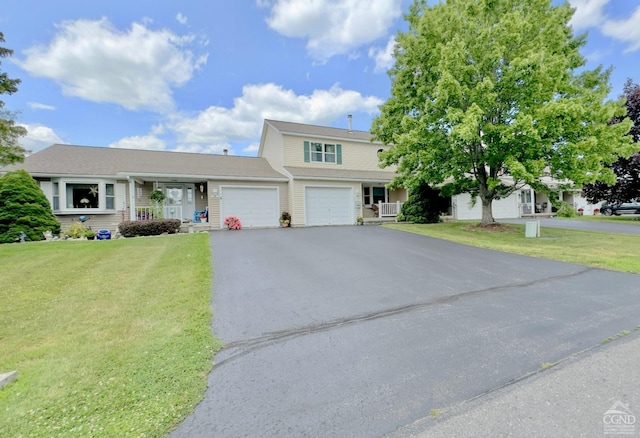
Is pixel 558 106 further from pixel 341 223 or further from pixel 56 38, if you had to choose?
pixel 56 38

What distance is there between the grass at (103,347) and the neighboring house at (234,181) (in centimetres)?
851

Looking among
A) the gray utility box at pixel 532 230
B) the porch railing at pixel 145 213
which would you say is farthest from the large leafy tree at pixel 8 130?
the gray utility box at pixel 532 230

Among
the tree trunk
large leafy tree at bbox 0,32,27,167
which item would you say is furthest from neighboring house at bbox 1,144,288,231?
the tree trunk

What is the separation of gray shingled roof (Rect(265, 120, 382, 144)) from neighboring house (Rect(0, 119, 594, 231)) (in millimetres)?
76

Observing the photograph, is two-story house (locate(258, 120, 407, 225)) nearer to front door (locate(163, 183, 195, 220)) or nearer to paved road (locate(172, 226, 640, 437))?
front door (locate(163, 183, 195, 220))

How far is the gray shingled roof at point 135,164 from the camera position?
14592 millimetres

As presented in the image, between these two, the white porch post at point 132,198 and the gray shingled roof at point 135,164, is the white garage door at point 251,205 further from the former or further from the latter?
the white porch post at point 132,198

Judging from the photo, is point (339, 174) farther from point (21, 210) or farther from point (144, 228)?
point (21, 210)

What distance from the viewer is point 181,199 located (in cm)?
1650

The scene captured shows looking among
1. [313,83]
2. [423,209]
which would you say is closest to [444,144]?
[423,209]

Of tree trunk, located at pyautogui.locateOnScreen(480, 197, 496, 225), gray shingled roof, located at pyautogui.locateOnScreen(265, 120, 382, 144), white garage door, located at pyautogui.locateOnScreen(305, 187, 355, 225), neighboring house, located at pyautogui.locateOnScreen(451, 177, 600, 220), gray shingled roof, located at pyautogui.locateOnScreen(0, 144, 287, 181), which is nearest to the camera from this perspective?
tree trunk, located at pyautogui.locateOnScreen(480, 197, 496, 225)

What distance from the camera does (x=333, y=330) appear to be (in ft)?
12.8

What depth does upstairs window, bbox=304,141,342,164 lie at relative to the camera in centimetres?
1864

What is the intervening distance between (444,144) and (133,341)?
42.5 ft
